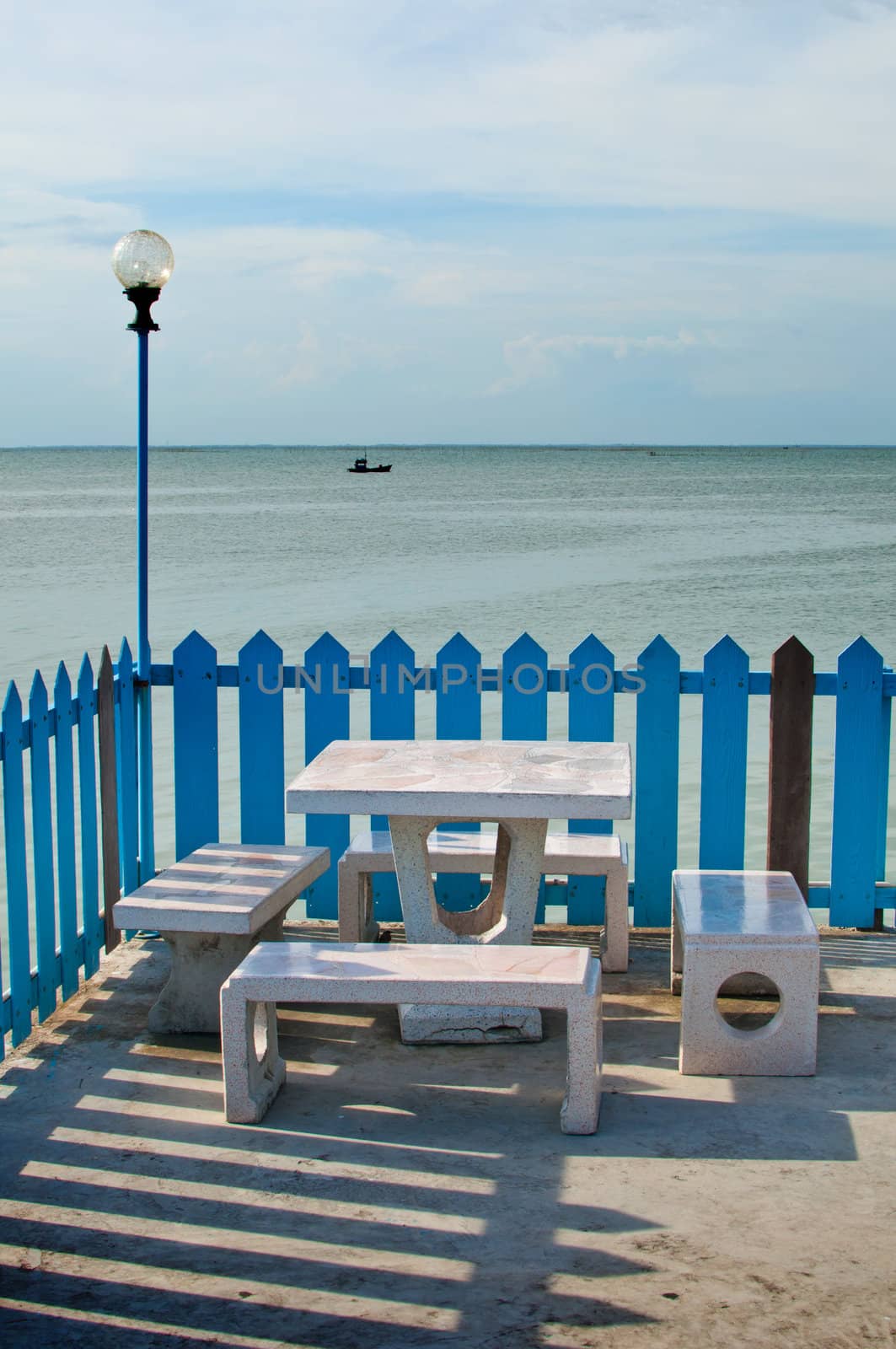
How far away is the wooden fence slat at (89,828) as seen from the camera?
545 centimetres

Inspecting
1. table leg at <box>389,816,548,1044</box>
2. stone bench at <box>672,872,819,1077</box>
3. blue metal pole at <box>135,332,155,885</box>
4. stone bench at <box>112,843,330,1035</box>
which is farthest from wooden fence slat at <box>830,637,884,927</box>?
blue metal pole at <box>135,332,155,885</box>

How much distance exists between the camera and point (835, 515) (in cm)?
5600

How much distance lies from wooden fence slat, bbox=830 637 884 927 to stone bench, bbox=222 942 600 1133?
2271mm

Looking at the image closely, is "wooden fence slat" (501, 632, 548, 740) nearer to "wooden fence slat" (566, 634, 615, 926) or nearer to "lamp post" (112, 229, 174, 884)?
"wooden fence slat" (566, 634, 615, 926)

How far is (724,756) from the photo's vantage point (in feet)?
19.9

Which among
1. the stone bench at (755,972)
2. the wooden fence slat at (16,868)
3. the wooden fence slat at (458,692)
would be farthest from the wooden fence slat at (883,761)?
the wooden fence slat at (16,868)

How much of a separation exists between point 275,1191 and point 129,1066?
1139 millimetres

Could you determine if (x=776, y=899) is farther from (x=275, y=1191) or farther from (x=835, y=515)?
(x=835, y=515)

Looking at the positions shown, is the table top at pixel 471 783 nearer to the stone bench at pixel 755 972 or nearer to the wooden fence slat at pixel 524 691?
the stone bench at pixel 755 972

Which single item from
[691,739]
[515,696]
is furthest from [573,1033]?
[691,739]

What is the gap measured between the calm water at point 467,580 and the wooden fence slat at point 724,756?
2.91 m

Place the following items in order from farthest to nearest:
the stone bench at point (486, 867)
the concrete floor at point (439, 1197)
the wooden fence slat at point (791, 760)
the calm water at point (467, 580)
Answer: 1. the calm water at point (467, 580)
2. the wooden fence slat at point (791, 760)
3. the stone bench at point (486, 867)
4. the concrete floor at point (439, 1197)

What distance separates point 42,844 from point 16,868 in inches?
10.7

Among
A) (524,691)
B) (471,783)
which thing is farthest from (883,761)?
(471,783)
